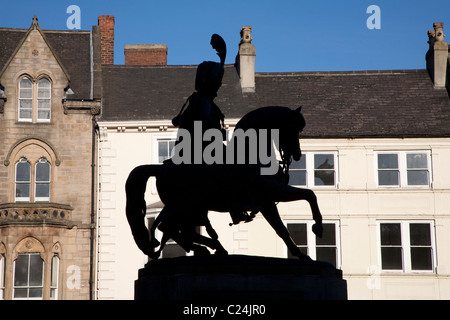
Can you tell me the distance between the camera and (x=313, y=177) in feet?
92.6

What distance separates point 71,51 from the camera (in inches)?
1225

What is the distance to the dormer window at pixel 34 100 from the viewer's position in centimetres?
2869

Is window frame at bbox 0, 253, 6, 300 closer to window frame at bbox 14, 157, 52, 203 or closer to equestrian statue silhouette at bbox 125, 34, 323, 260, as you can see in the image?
window frame at bbox 14, 157, 52, 203

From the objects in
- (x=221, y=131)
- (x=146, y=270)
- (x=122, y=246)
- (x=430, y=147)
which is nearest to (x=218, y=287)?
(x=146, y=270)

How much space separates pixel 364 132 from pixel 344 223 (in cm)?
360

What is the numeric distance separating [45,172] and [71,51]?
18.9 feet

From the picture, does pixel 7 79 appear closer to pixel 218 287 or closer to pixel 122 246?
pixel 122 246

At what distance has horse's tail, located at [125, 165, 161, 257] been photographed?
1043cm

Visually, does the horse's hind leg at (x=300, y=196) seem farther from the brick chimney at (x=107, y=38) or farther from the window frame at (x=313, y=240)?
the brick chimney at (x=107, y=38)

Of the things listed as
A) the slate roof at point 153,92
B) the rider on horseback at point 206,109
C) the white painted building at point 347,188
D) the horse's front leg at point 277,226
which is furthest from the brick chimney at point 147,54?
the horse's front leg at point 277,226

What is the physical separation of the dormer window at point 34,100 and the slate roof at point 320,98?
2227 millimetres

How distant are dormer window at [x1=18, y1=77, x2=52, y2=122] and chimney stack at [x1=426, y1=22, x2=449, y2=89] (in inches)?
611

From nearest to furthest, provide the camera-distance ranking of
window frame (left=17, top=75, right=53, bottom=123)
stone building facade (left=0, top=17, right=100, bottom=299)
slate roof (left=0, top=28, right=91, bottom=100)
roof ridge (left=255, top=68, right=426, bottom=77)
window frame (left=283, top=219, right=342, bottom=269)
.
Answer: stone building facade (left=0, top=17, right=100, bottom=299) < window frame (left=283, top=219, right=342, bottom=269) < window frame (left=17, top=75, right=53, bottom=123) < slate roof (left=0, top=28, right=91, bottom=100) < roof ridge (left=255, top=68, right=426, bottom=77)

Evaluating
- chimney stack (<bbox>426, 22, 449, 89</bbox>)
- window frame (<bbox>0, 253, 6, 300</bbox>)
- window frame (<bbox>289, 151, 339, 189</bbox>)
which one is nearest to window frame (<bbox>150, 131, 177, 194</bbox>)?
window frame (<bbox>289, 151, 339, 189</bbox>)
